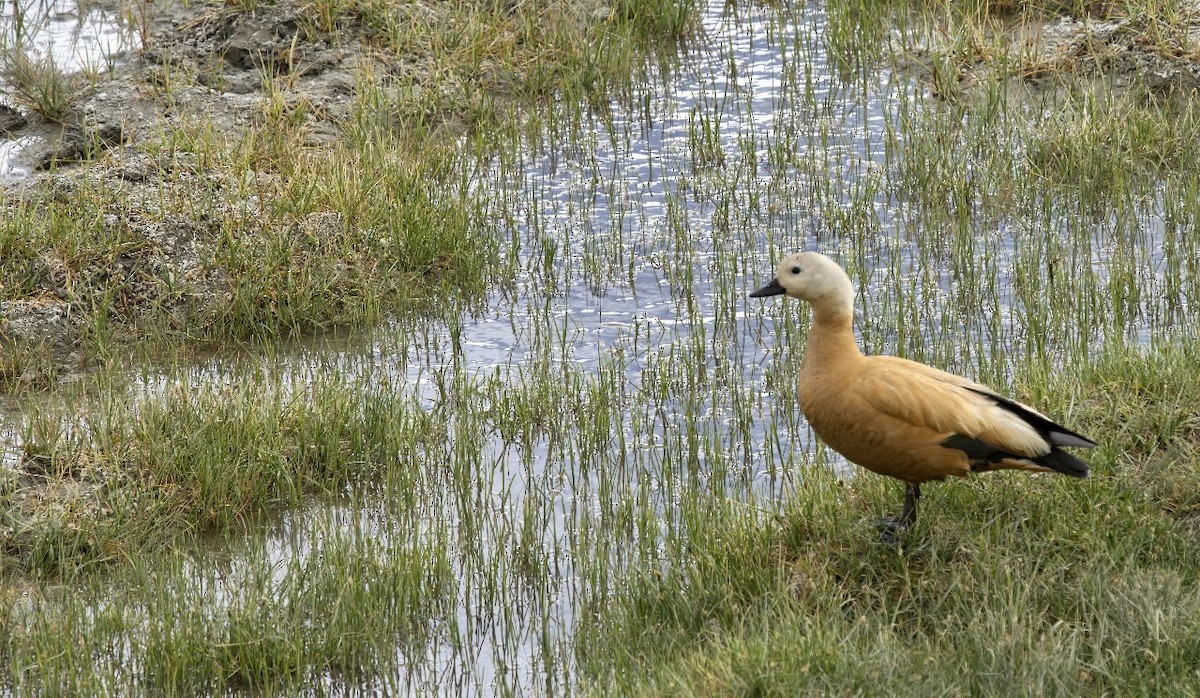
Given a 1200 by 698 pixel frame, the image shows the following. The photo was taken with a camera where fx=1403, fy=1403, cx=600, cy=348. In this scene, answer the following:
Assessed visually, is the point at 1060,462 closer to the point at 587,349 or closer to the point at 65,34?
the point at 587,349

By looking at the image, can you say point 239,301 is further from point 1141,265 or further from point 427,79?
point 1141,265

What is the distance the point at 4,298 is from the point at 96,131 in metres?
1.70

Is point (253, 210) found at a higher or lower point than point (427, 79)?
lower

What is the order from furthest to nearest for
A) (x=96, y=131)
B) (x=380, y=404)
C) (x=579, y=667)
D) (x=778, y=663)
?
(x=96, y=131) < (x=380, y=404) < (x=579, y=667) < (x=778, y=663)

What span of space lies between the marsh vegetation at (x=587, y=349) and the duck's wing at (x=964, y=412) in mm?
362

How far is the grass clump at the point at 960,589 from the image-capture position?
3.92 meters

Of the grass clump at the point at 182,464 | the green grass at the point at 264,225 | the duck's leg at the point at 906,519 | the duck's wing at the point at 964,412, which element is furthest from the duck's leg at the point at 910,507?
the green grass at the point at 264,225

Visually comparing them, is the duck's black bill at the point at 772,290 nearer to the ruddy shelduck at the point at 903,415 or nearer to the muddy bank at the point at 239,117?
the ruddy shelduck at the point at 903,415

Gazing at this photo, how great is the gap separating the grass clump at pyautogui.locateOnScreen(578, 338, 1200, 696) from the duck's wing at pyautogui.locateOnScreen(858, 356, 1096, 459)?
1.11 ft

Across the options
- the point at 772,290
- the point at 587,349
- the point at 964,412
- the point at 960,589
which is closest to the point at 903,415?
the point at 964,412

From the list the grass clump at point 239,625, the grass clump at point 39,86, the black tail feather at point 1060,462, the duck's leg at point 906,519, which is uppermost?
the grass clump at point 39,86

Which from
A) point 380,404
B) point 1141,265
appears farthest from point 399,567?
point 1141,265

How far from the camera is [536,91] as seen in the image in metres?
9.41

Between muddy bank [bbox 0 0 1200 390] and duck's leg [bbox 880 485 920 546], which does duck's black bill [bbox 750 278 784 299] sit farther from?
muddy bank [bbox 0 0 1200 390]
